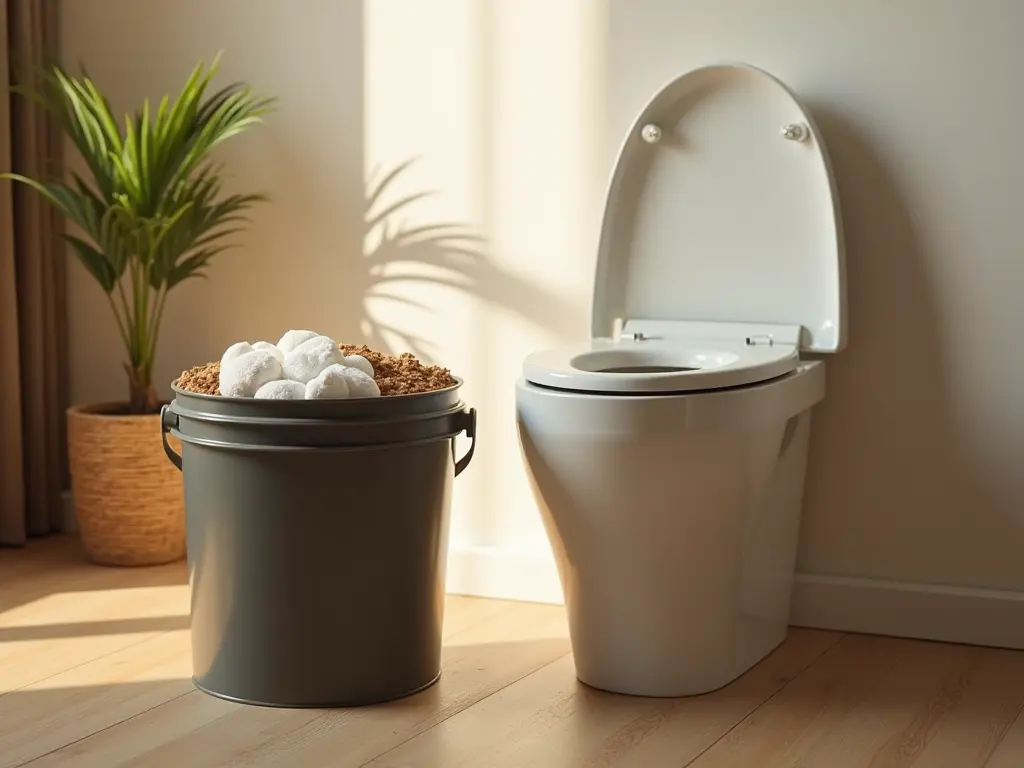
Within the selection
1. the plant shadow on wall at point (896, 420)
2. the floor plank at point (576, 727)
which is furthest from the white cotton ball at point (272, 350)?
the plant shadow on wall at point (896, 420)

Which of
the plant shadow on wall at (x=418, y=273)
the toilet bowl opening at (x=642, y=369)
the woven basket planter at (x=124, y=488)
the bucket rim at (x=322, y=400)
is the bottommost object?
the woven basket planter at (x=124, y=488)

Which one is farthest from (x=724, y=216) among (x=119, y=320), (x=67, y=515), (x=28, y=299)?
(x=67, y=515)

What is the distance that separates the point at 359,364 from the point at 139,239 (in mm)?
903

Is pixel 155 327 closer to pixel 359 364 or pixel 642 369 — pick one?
Result: pixel 359 364

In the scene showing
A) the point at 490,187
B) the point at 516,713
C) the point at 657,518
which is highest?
the point at 490,187

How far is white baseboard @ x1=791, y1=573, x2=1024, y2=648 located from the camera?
2.26m

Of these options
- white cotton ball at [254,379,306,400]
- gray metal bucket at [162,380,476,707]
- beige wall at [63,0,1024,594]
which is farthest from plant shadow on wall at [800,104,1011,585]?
white cotton ball at [254,379,306,400]

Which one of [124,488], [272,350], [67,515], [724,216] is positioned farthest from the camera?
[67,515]

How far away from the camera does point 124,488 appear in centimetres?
272

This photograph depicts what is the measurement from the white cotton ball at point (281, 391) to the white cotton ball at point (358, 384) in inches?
2.3

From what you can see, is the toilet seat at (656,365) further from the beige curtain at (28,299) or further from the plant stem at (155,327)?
the beige curtain at (28,299)

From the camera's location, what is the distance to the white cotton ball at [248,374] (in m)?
1.90

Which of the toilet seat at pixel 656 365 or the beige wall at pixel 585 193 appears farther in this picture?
the beige wall at pixel 585 193

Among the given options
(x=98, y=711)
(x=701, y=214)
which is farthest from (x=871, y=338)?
(x=98, y=711)
